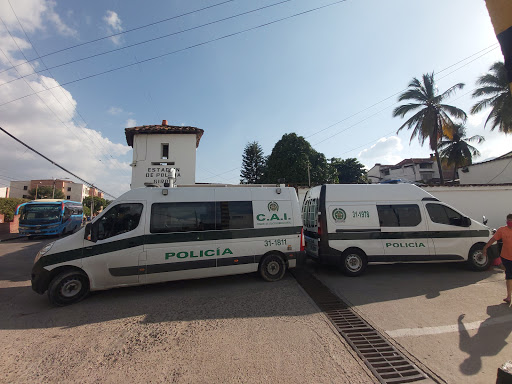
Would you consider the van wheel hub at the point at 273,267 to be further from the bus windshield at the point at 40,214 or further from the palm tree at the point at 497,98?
the palm tree at the point at 497,98

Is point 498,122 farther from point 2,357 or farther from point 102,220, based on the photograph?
point 2,357

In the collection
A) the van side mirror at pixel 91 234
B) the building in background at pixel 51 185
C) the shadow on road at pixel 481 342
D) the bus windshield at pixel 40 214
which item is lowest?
the shadow on road at pixel 481 342

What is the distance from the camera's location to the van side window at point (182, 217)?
209 inches

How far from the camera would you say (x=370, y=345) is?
3.22m

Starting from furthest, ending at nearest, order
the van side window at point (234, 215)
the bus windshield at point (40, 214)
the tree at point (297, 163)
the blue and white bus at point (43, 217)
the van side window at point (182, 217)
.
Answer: the tree at point (297, 163) → the bus windshield at point (40, 214) → the blue and white bus at point (43, 217) → the van side window at point (234, 215) → the van side window at point (182, 217)

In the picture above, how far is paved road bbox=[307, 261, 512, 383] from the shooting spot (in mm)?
2846

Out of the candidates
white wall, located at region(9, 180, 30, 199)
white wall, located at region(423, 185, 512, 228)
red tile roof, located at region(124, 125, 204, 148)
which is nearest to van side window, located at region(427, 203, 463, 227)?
white wall, located at region(423, 185, 512, 228)

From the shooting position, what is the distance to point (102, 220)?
16.5ft

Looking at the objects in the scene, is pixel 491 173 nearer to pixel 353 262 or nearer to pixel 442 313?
pixel 353 262

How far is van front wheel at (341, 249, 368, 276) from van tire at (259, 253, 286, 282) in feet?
5.54

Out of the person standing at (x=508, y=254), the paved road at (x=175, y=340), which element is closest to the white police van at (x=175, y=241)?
the paved road at (x=175, y=340)

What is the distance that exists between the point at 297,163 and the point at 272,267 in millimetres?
22545

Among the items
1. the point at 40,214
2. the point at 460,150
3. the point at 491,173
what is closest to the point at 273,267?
the point at 40,214

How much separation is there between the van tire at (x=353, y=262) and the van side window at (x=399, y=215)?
3.40ft
